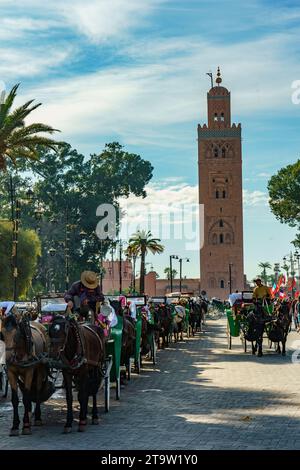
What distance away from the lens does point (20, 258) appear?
5597 centimetres

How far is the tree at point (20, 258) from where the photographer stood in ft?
177

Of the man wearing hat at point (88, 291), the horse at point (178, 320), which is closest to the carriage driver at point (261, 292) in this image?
the horse at point (178, 320)

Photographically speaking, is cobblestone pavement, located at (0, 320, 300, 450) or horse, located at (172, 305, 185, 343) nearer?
cobblestone pavement, located at (0, 320, 300, 450)

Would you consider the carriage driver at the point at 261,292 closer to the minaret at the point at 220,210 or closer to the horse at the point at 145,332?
the horse at the point at 145,332

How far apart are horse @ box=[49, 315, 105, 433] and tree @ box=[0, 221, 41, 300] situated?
41003 millimetres

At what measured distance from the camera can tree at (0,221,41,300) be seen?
177ft

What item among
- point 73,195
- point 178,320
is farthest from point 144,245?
point 178,320

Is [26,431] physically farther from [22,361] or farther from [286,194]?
[286,194]

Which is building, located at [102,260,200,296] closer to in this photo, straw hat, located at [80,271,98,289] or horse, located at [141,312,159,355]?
horse, located at [141,312,159,355]

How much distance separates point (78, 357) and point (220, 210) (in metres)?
110

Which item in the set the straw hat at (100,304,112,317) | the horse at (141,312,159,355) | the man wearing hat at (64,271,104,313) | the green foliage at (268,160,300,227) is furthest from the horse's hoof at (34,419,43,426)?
the green foliage at (268,160,300,227)

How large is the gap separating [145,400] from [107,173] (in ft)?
239
